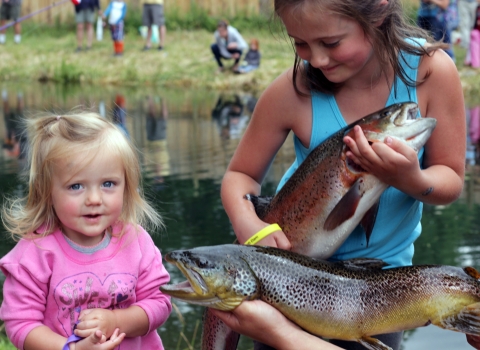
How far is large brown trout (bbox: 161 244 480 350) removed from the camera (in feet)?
8.54

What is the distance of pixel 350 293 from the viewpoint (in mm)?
2707

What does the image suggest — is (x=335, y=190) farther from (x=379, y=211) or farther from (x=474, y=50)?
(x=474, y=50)

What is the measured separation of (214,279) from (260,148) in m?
0.71

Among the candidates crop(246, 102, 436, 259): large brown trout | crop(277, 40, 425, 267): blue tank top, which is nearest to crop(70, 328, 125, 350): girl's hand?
crop(246, 102, 436, 259): large brown trout

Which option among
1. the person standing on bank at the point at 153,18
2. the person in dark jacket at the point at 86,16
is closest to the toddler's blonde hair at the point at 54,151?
the person standing on bank at the point at 153,18

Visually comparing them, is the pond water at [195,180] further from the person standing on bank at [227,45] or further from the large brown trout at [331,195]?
the person standing on bank at [227,45]

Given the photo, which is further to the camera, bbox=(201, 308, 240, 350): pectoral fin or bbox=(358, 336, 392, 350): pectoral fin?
bbox=(201, 308, 240, 350): pectoral fin

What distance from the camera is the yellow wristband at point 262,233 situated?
2850 millimetres

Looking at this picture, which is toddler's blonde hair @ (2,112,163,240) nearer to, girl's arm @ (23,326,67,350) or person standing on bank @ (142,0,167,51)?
girl's arm @ (23,326,67,350)

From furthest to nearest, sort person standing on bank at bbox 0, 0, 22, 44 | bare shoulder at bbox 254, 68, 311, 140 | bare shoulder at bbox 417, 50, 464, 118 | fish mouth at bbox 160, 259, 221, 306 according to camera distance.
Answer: person standing on bank at bbox 0, 0, 22, 44 < bare shoulder at bbox 254, 68, 311, 140 < bare shoulder at bbox 417, 50, 464, 118 < fish mouth at bbox 160, 259, 221, 306

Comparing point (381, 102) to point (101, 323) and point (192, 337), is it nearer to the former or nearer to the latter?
point (101, 323)

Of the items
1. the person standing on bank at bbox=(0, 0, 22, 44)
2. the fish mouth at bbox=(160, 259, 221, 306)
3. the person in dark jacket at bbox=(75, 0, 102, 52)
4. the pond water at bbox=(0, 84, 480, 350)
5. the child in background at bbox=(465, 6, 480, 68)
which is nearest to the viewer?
the fish mouth at bbox=(160, 259, 221, 306)

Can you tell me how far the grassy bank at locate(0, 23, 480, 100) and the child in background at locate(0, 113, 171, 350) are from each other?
1521cm

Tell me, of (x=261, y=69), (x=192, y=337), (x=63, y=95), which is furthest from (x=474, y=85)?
(x=192, y=337)
